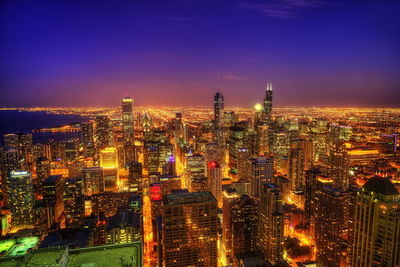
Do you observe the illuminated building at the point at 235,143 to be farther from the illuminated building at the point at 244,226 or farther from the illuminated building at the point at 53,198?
the illuminated building at the point at 53,198

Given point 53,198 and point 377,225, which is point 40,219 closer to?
point 53,198

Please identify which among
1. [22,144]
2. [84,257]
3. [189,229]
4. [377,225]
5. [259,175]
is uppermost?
[84,257]

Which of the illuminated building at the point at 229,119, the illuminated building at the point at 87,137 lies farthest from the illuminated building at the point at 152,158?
the illuminated building at the point at 229,119

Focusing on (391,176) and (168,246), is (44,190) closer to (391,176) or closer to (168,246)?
(168,246)

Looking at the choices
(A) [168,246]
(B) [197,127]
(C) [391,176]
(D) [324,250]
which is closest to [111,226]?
(A) [168,246]

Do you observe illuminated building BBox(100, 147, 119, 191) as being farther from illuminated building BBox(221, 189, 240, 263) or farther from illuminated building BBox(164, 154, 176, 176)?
illuminated building BBox(221, 189, 240, 263)

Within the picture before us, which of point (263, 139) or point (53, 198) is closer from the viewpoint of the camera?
point (53, 198)

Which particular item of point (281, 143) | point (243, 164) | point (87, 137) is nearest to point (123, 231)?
Answer: point (243, 164)
